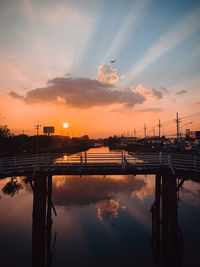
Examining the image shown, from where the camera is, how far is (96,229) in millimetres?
17141

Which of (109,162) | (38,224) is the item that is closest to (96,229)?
(38,224)

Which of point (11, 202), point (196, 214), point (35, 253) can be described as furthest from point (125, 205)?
point (11, 202)

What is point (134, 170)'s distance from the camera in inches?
484

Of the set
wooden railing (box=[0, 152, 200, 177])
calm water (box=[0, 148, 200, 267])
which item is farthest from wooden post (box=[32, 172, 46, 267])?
calm water (box=[0, 148, 200, 267])

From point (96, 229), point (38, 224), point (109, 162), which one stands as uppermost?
point (109, 162)

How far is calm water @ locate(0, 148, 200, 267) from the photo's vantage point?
43.6ft

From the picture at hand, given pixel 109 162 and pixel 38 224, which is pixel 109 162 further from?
pixel 38 224

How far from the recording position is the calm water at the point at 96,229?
13297 millimetres

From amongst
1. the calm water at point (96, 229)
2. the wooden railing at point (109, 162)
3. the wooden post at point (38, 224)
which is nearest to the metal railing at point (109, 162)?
the wooden railing at point (109, 162)

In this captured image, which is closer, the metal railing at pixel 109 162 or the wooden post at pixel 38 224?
the wooden post at pixel 38 224

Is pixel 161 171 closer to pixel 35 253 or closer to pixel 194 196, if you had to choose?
pixel 35 253

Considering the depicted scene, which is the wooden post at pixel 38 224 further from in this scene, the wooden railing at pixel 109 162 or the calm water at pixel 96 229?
the calm water at pixel 96 229

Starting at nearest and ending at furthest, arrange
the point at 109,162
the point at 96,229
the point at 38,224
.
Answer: the point at 38,224 < the point at 109,162 < the point at 96,229

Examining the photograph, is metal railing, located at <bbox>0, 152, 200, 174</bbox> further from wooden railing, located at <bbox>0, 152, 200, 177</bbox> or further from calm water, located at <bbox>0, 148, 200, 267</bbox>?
calm water, located at <bbox>0, 148, 200, 267</bbox>
